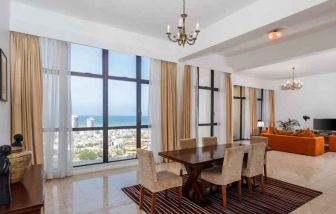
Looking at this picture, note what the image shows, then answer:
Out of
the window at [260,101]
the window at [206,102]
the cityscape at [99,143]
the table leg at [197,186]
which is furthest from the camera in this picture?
the window at [260,101]

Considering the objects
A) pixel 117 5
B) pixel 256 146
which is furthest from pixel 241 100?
pixel 117 5

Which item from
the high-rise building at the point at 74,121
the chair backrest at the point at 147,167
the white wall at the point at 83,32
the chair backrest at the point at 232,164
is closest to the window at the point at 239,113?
the white wall at the point at 83,32

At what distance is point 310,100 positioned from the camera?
9156 mm

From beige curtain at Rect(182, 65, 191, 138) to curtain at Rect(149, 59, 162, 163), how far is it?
79 cm

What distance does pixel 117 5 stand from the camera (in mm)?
3711

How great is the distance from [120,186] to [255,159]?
94.7 inches

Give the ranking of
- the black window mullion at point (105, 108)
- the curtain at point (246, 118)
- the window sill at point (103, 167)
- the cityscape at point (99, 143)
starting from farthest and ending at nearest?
the curtain at point (246, 118)
the black window mullion at point (105, 108)
the cityscape at point (99, 143)
the window sill at point (103, 167)

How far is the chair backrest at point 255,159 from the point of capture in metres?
3.27

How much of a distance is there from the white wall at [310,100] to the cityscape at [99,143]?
7.90m

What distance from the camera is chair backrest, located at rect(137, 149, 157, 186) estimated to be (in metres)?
2.63

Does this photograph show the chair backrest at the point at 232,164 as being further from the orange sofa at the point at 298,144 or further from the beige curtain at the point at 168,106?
the orange sofa at the point at 298,144

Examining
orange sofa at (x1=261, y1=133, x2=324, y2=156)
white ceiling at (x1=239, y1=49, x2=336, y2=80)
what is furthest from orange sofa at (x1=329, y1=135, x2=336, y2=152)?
white ceiling at (x1=239, y1=49, x2=336, y2=80)

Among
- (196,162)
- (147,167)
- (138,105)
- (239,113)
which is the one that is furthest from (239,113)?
(147,167)

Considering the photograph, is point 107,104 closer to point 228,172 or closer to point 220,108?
point 228,172
